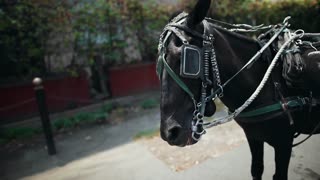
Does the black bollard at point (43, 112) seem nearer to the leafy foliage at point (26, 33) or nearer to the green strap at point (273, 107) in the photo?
the leafy foliage at point (26, 33)

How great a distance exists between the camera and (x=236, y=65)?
89.7 inches

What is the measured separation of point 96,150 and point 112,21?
361 cm

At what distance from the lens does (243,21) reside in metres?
9.00

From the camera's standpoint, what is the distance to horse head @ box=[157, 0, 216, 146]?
1.98 meters

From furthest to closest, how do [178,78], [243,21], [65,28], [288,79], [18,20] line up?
[243,21] < [65,28] < [18,20] < [288,79] < [178,78]

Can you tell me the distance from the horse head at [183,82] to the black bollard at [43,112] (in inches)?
140

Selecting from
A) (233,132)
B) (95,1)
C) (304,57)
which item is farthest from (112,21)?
(304,57)

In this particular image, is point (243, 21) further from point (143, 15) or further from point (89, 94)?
point (89, 94)

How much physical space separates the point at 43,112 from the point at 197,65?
3.87 meters

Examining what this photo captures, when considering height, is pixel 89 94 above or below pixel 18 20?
below

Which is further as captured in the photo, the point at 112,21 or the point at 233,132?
the point at 112,21

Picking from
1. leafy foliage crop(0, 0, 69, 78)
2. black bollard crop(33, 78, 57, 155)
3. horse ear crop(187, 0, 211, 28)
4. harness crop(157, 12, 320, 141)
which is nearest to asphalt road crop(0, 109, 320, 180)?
black bollard crop(33, 78, 57, 155)

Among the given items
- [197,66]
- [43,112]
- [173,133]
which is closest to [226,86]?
[197,66]

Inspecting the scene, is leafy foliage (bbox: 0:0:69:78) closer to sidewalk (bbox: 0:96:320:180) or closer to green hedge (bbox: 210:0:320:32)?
sidewalk (bbox: 0:96:320:180)
